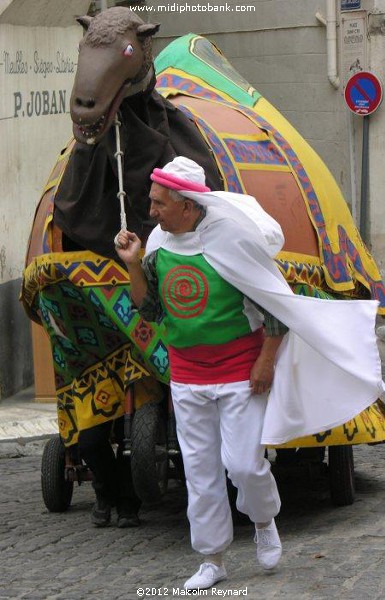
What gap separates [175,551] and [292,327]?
1310 mm

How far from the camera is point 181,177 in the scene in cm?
591

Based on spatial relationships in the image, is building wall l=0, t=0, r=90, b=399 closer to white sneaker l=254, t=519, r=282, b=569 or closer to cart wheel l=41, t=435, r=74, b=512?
cart wheel l=41, t=435, r=74, b=512

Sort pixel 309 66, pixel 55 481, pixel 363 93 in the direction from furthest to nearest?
1. pixel 309 66
2. pixel 363 93
3. pixel 55 481

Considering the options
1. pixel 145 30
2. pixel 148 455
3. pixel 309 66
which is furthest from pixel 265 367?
pixel 309 66

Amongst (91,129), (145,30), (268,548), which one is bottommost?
(268,548)

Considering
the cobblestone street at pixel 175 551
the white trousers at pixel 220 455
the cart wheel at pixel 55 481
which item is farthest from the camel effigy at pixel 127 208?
the white trousers at pixel 220 455

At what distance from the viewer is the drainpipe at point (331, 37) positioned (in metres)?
16.2

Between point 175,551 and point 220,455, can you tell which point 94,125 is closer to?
point 220,455

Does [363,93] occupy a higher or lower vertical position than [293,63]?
lower

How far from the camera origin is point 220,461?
19.6 ft

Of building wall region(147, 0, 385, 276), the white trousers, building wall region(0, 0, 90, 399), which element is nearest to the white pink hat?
the white trousers

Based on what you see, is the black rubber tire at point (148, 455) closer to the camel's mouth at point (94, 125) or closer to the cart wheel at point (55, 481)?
the cart wheel at point (55, 481)

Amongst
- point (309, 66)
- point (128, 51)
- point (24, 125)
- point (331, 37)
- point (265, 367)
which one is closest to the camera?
point (265, 367)

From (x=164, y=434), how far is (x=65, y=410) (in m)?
0.60
